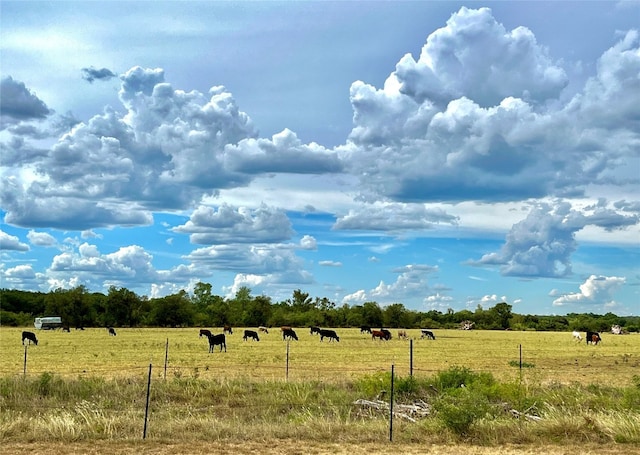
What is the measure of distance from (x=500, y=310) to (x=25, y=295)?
112623 millimetres

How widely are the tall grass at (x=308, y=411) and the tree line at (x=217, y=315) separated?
345 feet

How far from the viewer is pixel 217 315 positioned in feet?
485

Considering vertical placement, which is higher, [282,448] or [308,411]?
[308,411]

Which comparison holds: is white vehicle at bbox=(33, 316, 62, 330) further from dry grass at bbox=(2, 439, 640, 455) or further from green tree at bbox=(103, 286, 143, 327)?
dry grass at bbox=(2, 439, 640, 455)

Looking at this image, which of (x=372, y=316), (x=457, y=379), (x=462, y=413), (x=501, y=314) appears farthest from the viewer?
(x=501, y=314)

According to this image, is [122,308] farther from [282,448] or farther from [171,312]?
[282,448]

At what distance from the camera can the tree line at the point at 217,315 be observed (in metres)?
131

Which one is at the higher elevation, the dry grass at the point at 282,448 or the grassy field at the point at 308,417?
the grassy field at the point at 308,417

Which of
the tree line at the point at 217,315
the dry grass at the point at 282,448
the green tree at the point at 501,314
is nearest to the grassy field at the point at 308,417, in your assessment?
the dry grass at the point at 282,448

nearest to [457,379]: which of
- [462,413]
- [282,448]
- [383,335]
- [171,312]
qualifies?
[462,413]

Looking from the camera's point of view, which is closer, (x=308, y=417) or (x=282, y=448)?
(x=282, y=448)

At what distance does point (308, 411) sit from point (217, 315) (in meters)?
134

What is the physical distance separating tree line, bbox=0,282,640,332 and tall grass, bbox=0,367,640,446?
345 feet

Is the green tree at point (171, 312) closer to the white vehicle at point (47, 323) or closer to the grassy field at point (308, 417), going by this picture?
the white vehicle at point (47, 323)
